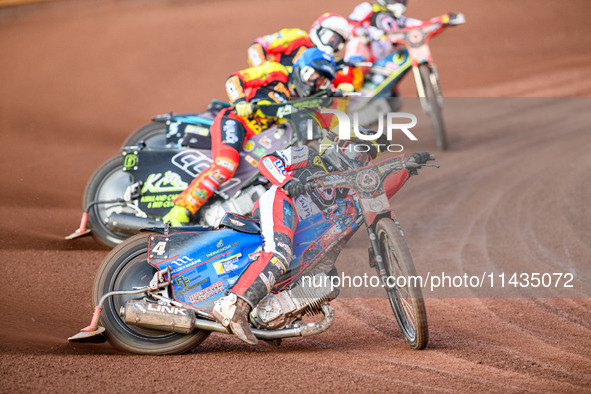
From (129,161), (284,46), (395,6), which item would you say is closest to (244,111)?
(129,161)

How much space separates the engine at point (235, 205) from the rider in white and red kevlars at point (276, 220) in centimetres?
191

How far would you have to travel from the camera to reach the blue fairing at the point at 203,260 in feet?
16.3

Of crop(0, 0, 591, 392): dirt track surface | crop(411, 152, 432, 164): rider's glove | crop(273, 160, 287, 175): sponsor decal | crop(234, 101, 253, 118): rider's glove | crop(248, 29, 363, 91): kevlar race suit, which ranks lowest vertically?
crop(0, 0, 591, 392): dirt track surface

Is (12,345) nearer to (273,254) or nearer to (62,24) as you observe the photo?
(273,254)

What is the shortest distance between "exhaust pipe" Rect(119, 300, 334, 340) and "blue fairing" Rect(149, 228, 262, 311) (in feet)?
0.49

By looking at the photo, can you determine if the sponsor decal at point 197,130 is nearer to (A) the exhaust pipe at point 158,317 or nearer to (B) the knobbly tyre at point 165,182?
(B) the knobbly tyre at point 165,182

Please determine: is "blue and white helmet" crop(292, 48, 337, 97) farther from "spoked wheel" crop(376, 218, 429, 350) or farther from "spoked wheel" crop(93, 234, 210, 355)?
"spoked wheel" crop(93, 234, 210, 355)

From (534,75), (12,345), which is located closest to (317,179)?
(12,345)

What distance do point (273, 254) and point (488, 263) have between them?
3263mm

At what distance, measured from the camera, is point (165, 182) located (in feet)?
23.8

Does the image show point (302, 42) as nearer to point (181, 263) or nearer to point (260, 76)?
point (260, 76)

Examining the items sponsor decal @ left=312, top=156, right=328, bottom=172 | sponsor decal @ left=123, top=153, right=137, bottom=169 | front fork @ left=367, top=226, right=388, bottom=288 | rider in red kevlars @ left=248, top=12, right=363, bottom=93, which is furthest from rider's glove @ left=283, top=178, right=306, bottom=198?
rider in red kevlars @ left=248, top=12, right=363, bottom=93

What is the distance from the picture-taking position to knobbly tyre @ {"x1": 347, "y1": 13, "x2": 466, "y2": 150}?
10.3 meters

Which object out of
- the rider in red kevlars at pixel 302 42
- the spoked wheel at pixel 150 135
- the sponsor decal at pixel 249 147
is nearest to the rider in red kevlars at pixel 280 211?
the sponsor decal at pixel 249 147
